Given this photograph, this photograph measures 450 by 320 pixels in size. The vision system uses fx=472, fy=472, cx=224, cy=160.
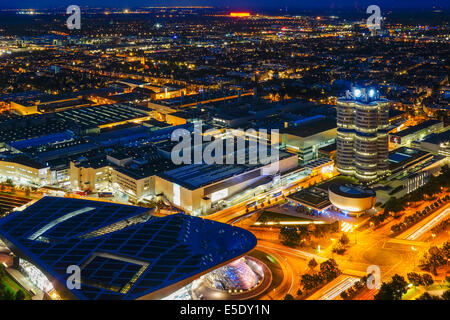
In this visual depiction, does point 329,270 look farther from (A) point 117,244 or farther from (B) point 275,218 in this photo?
(A) point 117,244

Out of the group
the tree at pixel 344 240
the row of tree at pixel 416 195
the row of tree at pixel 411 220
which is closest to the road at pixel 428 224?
the row of tree at pixel 411 220

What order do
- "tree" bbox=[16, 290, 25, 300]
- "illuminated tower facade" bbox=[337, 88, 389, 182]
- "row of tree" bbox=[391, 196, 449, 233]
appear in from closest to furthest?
"tree" bbox=[16, 290, 25, 300]
"row of tree" bbox=[391, 196, 449, 233]
"illuminated tower facade" bbox=[337, 88, 389, 182]

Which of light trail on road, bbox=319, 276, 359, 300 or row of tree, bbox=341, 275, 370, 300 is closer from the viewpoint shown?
row of tree, bbox=341, 275, 370, 300

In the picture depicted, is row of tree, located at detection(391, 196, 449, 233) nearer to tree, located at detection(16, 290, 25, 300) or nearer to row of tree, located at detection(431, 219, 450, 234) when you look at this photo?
row of tree, located at detection(431, 219, 450, 234)

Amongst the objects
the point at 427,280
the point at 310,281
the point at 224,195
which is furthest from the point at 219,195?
the point at 427,280

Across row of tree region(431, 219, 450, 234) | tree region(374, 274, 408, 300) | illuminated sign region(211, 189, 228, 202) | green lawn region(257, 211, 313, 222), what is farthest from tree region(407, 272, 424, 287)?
illuminated sign region(211, 189, 228, 202)

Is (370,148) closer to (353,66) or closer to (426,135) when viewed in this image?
(426,135)

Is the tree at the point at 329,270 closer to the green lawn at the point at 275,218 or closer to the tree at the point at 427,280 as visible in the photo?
the tree at the point at 427,280
